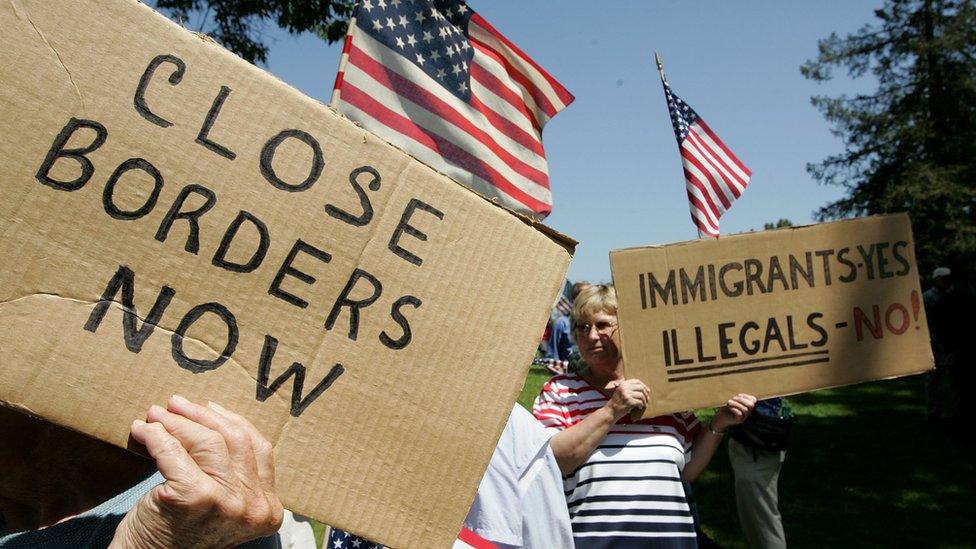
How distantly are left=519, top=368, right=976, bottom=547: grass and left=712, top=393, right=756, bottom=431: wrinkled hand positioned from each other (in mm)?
2888

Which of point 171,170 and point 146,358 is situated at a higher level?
point 171,170

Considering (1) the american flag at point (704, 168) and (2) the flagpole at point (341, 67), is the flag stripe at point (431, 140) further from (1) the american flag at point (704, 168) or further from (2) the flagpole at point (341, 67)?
(1) the american flag at point (704, 168)

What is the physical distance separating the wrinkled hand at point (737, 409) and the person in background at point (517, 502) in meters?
1.19

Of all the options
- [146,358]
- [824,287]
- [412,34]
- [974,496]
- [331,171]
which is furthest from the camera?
[974,496]

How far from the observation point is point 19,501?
138cm

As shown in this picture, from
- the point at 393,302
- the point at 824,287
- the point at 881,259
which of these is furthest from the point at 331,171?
the point at 881,259

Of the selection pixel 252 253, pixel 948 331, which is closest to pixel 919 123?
pixel 948 331

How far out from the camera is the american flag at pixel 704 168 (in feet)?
15.4

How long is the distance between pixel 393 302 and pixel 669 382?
188 cm

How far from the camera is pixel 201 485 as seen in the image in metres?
1.12

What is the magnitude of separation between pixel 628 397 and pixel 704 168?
239cm

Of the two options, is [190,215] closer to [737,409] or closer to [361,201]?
[361,201]

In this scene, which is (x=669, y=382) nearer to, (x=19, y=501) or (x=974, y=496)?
(x=19, y=501)

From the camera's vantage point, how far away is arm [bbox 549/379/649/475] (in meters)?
2.90
